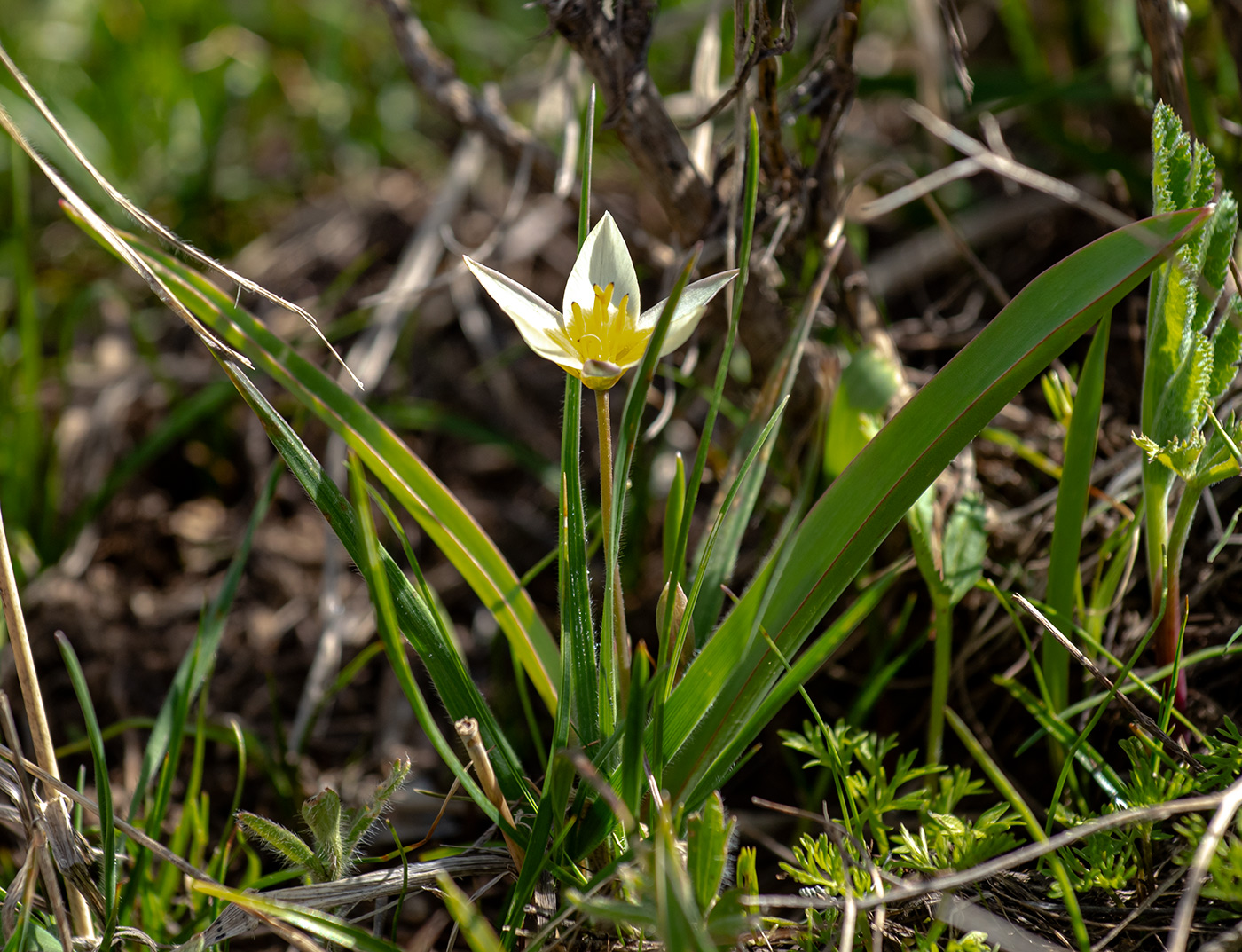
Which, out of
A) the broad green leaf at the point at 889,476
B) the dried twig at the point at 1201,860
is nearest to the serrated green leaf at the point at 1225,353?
the broad green leaf at the point at 889,476

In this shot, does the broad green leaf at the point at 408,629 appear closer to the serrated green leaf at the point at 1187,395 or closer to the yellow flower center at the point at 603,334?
the yellow flower center at the point at 603,334

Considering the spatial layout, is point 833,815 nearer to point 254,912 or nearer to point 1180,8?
point 254,912

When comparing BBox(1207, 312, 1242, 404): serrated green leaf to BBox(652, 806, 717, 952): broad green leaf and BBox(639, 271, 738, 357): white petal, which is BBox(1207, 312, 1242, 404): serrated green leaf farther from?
BBox(652, 806, 717, 952): broad green leaf

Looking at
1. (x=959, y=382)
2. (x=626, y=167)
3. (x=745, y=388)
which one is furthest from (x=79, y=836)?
(x=626, y=167)

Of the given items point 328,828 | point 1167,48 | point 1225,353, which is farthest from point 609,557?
point 1167,48

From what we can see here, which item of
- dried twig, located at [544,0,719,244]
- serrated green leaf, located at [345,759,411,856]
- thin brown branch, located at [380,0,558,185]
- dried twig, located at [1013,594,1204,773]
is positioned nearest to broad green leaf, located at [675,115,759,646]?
dried twig, located at [544,0,719,244]

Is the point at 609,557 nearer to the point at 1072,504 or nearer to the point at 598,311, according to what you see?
the point at 598,311
